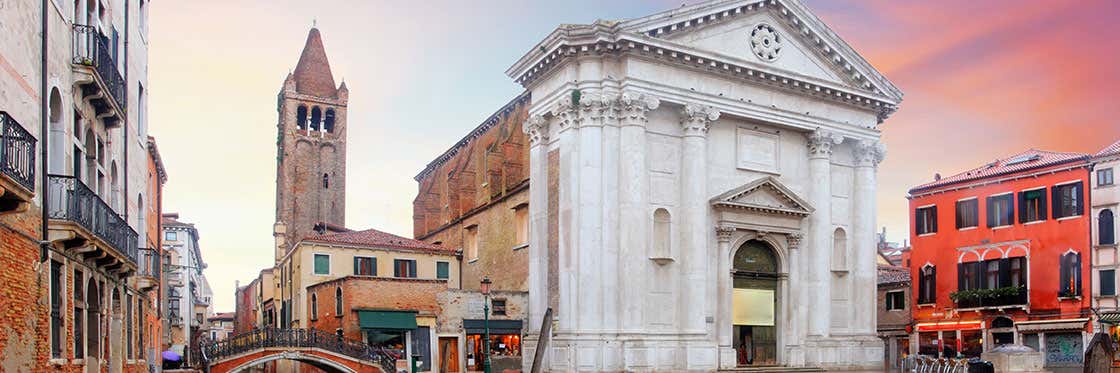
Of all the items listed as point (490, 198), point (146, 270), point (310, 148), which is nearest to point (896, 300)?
point (490, 198)

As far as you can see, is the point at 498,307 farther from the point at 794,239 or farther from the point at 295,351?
the point at 794,239

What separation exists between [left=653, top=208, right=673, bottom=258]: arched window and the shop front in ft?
20.6

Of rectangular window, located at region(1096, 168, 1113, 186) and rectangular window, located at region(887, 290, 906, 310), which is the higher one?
rectangular window, located at region(1096, 168, 1113, 186)

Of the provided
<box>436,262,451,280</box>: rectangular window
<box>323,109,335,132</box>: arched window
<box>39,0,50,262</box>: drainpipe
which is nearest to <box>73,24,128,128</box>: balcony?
<box>39,0,50,262</box>: drainpipe

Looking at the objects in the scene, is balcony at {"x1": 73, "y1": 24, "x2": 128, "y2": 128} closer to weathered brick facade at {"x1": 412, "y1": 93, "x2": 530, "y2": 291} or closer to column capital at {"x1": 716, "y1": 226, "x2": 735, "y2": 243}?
column capital at {"x1": 716, "y1": 226, "x2": 735, "y2": 243}

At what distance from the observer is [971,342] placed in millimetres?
38125

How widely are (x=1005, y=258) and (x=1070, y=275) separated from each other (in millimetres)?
2688

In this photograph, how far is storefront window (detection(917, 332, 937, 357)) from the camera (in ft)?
131

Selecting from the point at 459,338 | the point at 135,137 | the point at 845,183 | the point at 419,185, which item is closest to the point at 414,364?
the point at 459,338

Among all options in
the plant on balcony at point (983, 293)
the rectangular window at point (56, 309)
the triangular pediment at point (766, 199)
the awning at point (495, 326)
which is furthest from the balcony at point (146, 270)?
the plant on balcony at point (983, 293)

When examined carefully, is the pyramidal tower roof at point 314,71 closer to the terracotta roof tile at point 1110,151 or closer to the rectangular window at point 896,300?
the rectangular window at point 896,300

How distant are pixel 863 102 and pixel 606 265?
35.4 feet

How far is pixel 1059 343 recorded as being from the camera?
115 ft

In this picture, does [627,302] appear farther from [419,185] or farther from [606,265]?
[419,185]
